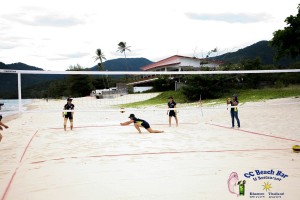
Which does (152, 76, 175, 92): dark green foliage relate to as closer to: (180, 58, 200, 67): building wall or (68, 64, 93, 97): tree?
(180, 58, 200, 67): building wall

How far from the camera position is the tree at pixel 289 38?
19234 mm

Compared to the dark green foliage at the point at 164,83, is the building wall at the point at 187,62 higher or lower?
higher

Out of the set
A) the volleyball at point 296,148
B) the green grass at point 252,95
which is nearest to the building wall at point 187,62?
the green grass at point 252,95

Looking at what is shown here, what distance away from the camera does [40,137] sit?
31.9 ft

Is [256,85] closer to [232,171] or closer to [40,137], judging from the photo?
[40,137]

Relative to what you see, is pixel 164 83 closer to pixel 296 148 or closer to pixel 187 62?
pixel 187 62

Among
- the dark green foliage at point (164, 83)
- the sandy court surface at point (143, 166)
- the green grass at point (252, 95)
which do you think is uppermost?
the dark green foliage at point (164, 83)

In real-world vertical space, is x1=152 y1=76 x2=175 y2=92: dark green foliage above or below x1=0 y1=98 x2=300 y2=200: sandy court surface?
above

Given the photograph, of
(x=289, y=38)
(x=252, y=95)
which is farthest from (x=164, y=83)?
(x=289, y=38)

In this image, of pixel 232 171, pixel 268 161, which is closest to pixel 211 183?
pixel 232 171

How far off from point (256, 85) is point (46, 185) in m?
28.1

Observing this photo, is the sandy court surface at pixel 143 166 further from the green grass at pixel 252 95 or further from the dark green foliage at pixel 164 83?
the dark green foliage at pixel 164 83

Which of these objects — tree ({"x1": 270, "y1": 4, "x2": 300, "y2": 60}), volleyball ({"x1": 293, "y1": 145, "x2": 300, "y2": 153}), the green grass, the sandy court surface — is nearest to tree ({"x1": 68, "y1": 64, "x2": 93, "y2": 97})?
the green grass

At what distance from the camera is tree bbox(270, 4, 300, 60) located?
19234mm
